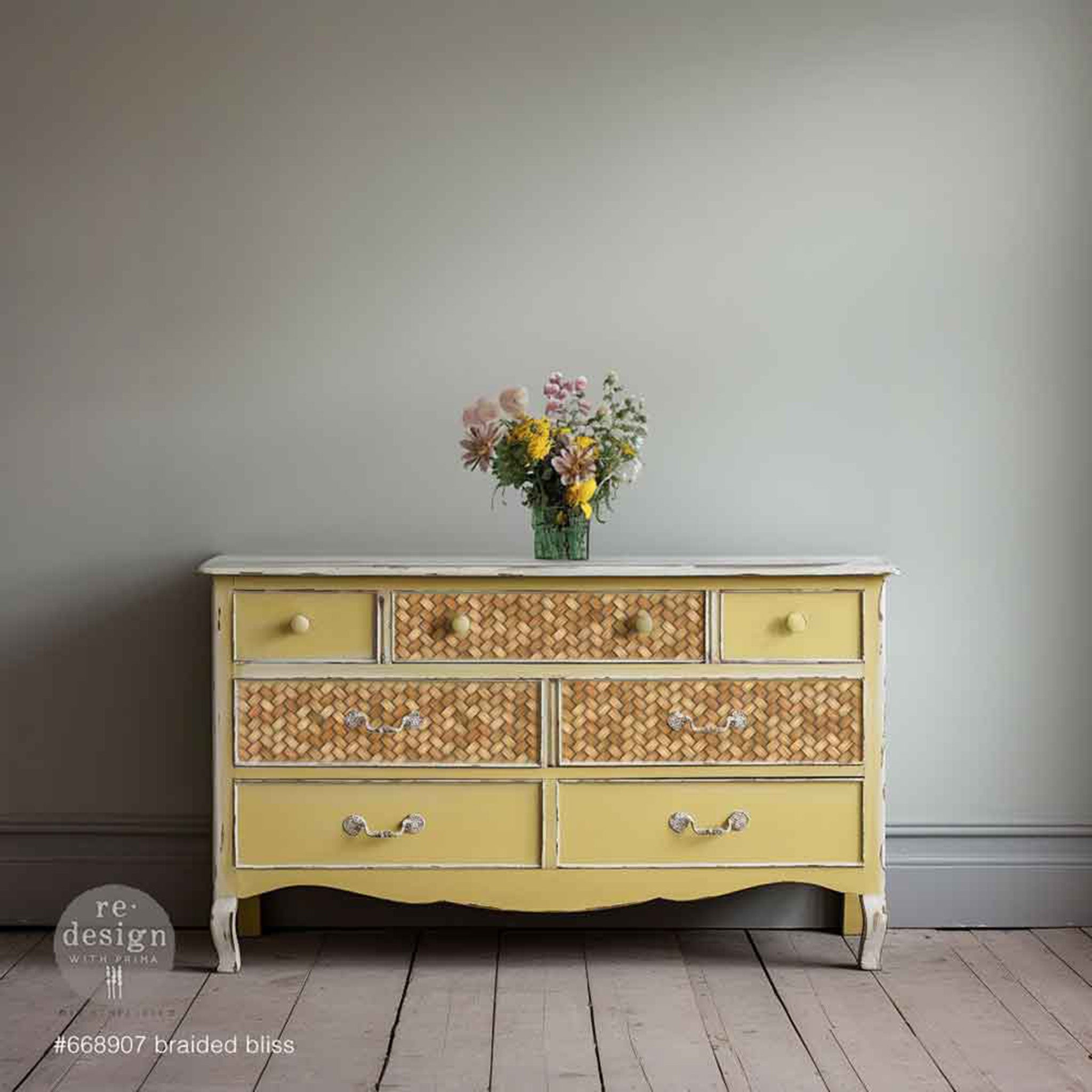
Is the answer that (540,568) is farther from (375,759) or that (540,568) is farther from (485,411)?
(375,759)

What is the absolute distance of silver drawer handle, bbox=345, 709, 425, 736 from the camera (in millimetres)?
2939

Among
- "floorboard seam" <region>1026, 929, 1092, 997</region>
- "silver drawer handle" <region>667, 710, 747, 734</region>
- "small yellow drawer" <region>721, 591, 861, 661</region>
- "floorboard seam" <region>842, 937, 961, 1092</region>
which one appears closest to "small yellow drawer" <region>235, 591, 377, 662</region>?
"silver drawer handle" <region>667, 710, 747, 734</region>

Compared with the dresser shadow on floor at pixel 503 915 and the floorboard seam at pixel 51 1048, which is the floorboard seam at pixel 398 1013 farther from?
the floorboard seam at pixel 51 1048

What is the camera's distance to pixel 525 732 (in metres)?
2.95

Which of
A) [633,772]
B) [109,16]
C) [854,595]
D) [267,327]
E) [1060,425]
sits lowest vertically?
[633,772]

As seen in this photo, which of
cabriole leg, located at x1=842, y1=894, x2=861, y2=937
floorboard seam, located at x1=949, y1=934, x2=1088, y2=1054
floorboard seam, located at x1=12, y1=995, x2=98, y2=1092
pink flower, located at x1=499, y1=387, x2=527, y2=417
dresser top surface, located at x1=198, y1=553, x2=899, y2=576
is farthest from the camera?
cabriole leg, located at x1=842, y1=894, x2=861, y2=937

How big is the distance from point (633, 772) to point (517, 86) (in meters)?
1.55

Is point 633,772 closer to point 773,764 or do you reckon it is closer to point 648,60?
point 773,764

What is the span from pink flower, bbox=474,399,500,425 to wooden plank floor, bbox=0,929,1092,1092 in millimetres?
1123

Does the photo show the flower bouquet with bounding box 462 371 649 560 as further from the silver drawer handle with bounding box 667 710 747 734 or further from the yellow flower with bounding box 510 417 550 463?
Answer: the silver drawer handle with bounding box 667 710 747 734

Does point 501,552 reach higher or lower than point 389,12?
lower

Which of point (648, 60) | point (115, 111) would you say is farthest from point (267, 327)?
point (648, 60)

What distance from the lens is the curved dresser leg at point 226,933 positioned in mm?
2959

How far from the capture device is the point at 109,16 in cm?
333
